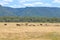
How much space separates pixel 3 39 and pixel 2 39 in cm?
20

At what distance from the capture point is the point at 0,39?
31828mm

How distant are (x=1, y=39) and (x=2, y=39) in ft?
0.53

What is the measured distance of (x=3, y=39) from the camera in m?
32.0

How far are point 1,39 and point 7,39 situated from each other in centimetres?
93

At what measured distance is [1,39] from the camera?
32000 millimetres

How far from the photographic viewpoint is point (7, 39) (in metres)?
32.1

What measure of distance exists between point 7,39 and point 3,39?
63 cm

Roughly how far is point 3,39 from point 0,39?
1.53 ft

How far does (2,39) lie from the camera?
105 ft

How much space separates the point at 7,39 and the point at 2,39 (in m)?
0.78

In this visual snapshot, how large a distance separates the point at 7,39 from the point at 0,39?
1094mm
